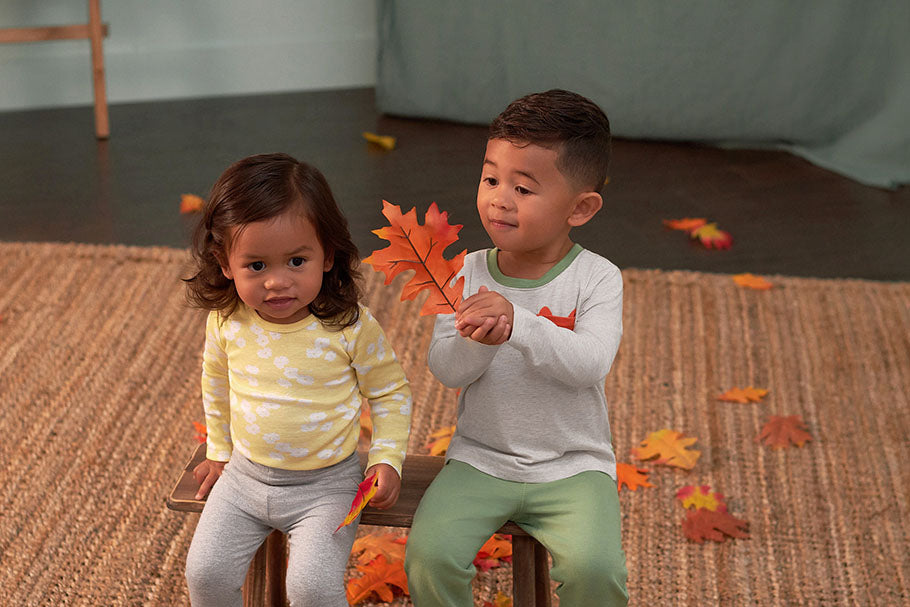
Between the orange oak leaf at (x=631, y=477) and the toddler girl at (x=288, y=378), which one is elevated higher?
the toddler girl at (x=288, y=378)

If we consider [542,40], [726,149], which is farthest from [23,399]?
[726,149]

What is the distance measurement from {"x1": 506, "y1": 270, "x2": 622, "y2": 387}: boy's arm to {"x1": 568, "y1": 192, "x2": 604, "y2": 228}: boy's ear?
8cm

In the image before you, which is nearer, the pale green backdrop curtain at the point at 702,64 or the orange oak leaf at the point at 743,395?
the orange oak leaf at the point at 743,395

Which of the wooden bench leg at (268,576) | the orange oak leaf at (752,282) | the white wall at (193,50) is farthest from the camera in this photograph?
the white wall at (193,50)

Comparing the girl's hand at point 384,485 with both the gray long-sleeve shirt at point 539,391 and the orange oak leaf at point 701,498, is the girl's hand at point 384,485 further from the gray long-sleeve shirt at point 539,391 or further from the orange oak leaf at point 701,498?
the orange oak leaf at point 701,498

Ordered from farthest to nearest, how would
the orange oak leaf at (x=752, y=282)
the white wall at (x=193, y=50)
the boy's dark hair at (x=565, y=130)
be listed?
the white wall at (x=193, y=50) < the orange oak leaf at (x=752, y=282) < the boy's dark hair at (x=565, y=130)

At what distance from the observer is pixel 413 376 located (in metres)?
2.23

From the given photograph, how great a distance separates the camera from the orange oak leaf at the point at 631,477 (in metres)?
1.91

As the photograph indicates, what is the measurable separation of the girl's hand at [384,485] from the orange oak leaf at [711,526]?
66 centimetres

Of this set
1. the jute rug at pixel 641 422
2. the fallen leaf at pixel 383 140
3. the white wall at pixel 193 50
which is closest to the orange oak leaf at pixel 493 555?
the jute rug at pixel 641 422

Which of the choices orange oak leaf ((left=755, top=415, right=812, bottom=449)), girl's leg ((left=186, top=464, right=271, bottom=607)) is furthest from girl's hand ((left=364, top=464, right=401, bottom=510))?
orange oak leaf ((left=755, top=415, right=812, bottom=449))

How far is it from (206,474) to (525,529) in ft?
1.43

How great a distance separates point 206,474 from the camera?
4.63 ft

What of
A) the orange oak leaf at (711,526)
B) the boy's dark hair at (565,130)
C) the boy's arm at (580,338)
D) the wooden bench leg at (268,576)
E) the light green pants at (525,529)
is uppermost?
the boy's dark hair at (565,130)
